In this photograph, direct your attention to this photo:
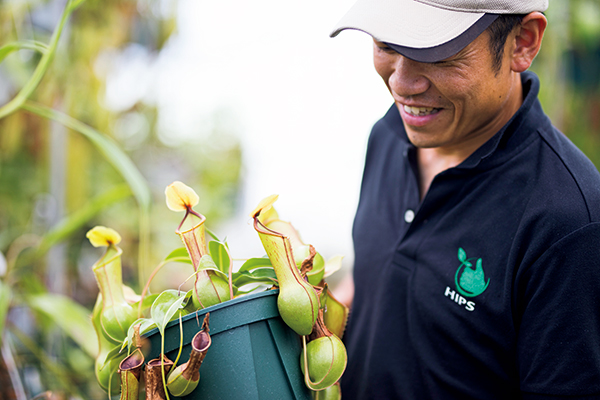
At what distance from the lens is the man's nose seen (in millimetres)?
711

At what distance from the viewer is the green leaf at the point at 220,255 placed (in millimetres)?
555

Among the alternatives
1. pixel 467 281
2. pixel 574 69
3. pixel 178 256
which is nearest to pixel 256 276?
pixel 178 256

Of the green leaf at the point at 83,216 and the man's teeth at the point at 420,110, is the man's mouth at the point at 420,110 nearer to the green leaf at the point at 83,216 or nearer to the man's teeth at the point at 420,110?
the man's teeth at the point at 420,110

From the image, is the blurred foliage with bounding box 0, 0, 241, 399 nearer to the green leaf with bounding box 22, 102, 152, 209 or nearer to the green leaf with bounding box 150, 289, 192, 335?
the green leaf with bounding box 22, 102, 152, 209

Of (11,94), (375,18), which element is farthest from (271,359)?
(11,94)

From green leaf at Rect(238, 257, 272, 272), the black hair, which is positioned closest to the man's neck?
the black hair

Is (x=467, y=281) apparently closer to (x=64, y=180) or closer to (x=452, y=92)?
(x=452, y=92)

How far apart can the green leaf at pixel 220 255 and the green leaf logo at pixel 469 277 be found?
16.3 inches

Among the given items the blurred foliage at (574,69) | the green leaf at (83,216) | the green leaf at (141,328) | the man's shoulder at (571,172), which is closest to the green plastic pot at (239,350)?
the green leaf at (141,328)

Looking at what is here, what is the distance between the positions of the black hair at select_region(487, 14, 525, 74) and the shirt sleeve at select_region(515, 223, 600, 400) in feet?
0.92

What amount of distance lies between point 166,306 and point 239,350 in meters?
0.09

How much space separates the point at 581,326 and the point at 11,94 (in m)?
2.00

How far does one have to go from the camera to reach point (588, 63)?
9.82 ft

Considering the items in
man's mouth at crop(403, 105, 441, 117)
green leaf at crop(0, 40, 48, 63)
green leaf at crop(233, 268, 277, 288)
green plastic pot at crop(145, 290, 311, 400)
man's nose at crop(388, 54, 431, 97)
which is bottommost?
green plastic pot at crop(145, 290, 311, 400)
